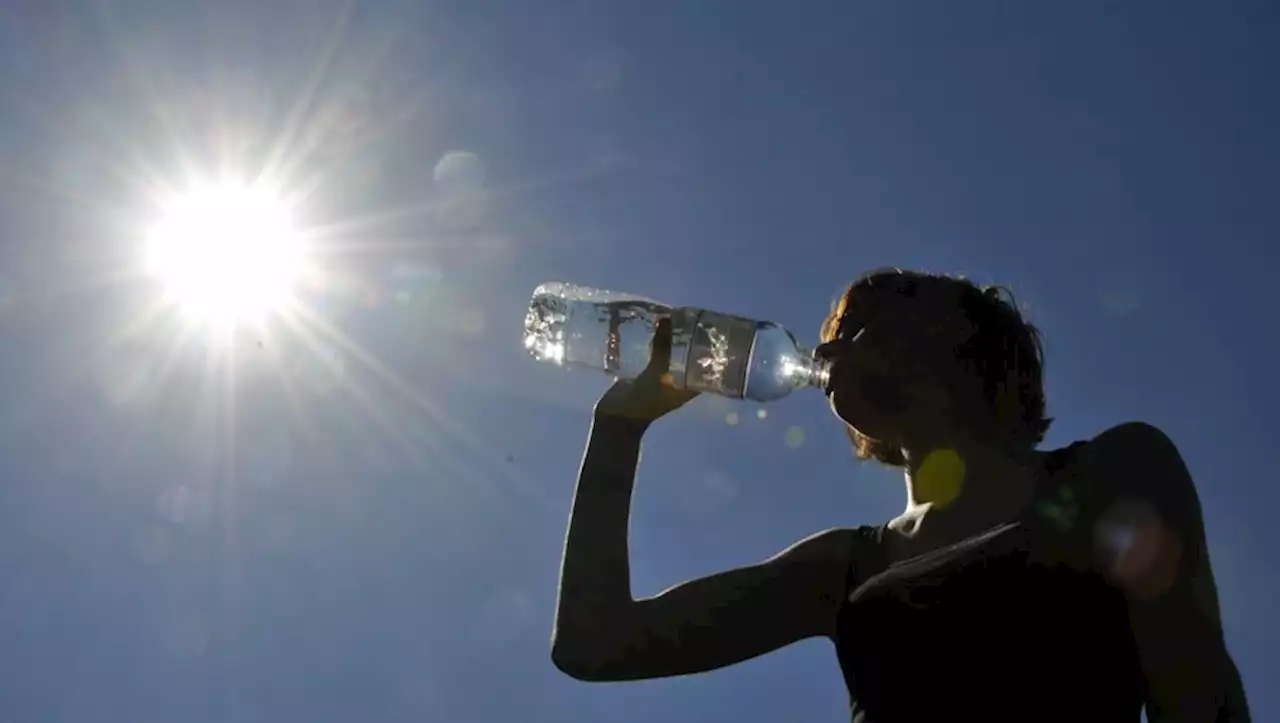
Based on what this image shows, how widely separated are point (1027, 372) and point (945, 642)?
947 millimetres

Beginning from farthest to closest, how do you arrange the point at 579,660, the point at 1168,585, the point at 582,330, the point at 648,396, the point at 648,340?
the point at 582,330, the point at 648,340, the point at 648,396, the point at 579,660, the point at 1168,585

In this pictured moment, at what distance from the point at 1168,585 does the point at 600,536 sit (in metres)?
1.18

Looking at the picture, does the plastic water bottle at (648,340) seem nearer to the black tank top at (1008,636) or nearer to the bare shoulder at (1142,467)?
the black tank top at (1008,636)

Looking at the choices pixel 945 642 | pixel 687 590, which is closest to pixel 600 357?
pixel 687 590

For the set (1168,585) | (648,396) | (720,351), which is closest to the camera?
(1168,585)

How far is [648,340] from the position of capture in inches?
142

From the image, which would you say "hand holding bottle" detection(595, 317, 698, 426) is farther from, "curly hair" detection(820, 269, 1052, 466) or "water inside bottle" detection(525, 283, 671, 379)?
"water inside bottle" detection(525, 283, 671, 379)

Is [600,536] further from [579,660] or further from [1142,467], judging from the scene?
[1142,467]

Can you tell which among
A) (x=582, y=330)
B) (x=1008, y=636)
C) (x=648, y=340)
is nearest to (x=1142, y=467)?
(x=1008, y=636)

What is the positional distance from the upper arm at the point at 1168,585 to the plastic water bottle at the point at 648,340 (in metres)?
1.60

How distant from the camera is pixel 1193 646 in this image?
184cm

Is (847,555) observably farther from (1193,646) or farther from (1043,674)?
(1193,646)

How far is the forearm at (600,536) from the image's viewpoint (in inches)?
94.6

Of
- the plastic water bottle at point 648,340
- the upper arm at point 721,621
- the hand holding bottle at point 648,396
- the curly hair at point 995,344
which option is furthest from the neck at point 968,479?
the plastic water bottle at point 648,340
